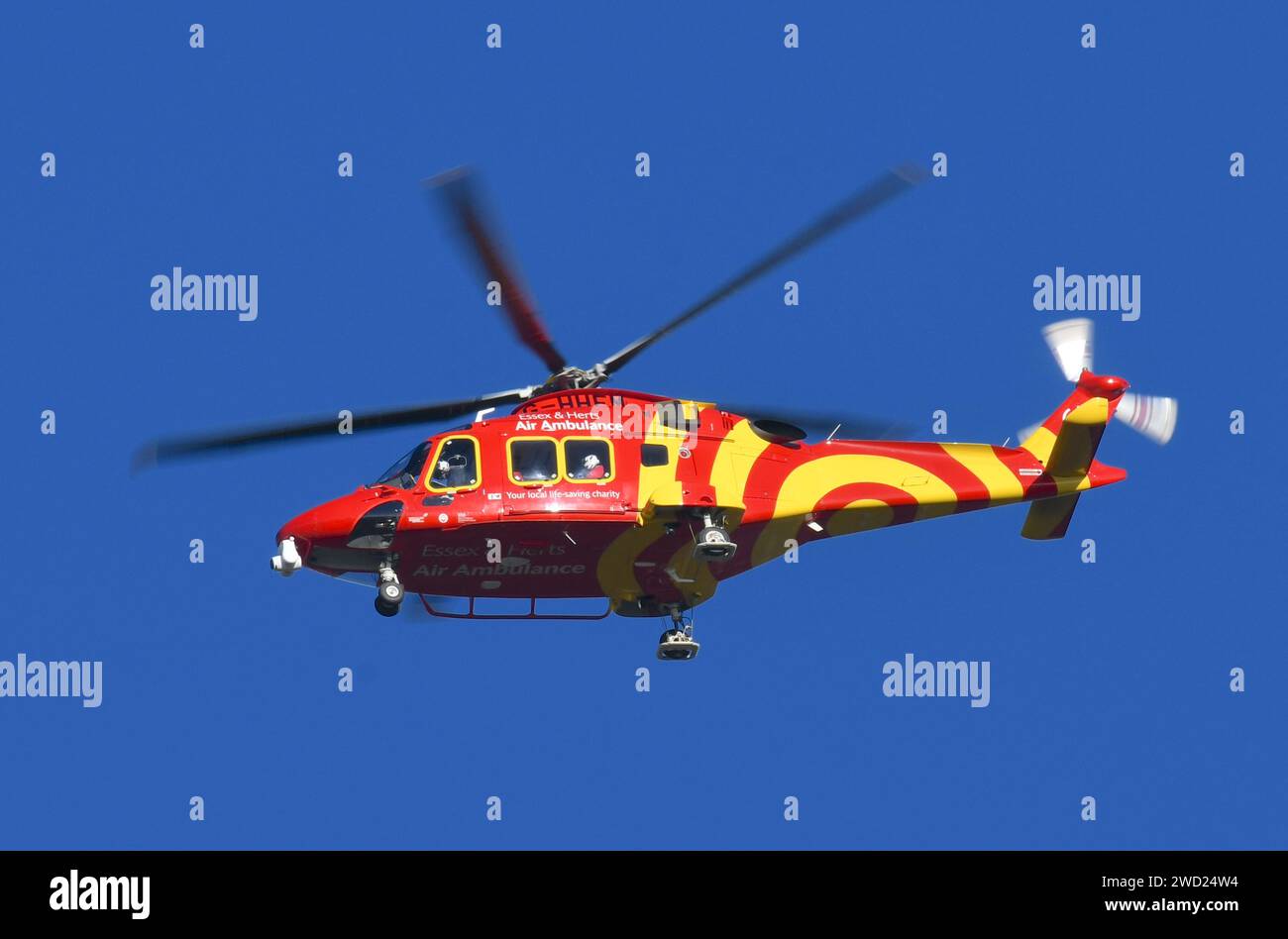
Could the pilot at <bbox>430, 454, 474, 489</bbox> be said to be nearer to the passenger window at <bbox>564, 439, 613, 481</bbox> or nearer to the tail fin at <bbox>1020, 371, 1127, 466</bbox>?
the passenger window at <bbox>564, 439, 613, 481</bbox>

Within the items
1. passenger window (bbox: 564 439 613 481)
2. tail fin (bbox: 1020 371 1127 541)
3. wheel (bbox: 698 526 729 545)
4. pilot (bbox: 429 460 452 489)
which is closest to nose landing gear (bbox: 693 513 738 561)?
wheel (bbox: 698 526 729 545)

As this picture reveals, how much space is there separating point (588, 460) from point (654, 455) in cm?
91

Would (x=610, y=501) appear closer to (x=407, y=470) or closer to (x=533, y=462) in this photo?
(x=533, y=462)

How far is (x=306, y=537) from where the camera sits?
32562 millimetres

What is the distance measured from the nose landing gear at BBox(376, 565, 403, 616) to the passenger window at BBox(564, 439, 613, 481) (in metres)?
2.65

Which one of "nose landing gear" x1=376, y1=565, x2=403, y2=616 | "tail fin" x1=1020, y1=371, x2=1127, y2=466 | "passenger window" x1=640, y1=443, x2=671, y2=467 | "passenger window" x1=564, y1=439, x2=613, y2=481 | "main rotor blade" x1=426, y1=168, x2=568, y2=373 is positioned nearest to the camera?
"main rotor blade" x1=426, y1=168, x2=568, y2=373

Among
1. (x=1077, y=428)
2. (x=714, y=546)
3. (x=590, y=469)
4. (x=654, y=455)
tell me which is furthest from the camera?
(x=1077, y=428)

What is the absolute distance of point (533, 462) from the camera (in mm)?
32969

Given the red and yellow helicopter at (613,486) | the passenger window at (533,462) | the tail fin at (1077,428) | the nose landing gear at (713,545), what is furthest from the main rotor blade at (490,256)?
the tail fin at (1077,428)

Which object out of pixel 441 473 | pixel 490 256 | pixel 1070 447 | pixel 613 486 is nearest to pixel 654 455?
pixel 613 486

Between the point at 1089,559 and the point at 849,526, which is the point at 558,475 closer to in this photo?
the point at 849,526

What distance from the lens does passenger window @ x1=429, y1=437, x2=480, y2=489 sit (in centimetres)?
3275

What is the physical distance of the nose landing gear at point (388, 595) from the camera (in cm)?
3238
